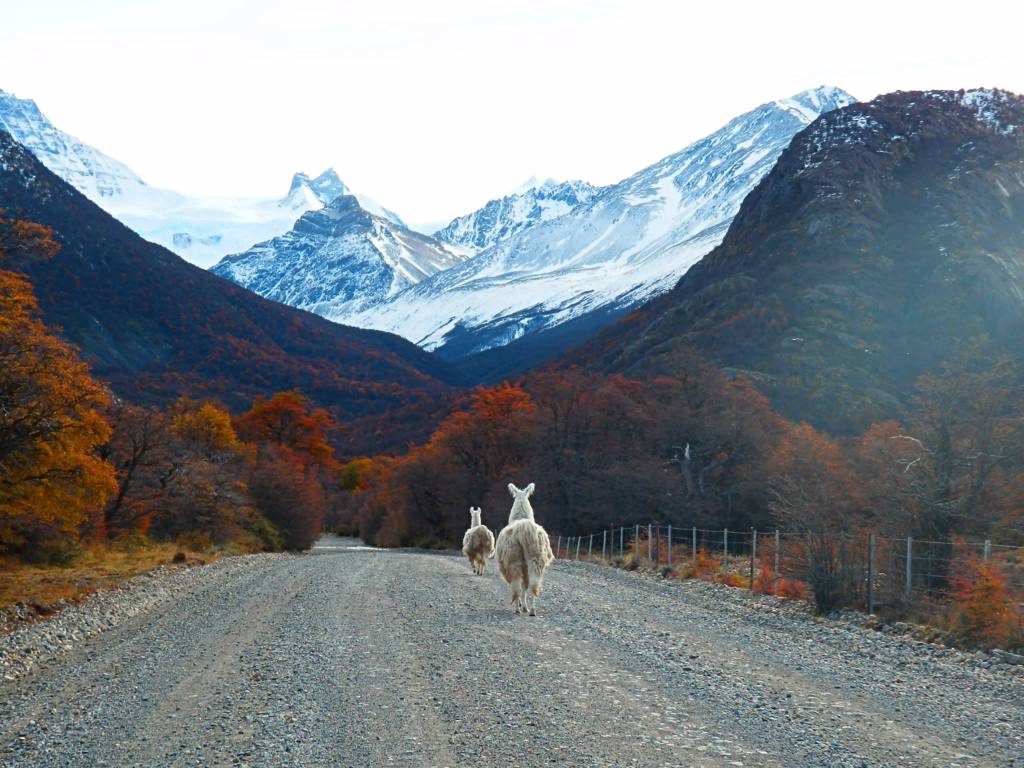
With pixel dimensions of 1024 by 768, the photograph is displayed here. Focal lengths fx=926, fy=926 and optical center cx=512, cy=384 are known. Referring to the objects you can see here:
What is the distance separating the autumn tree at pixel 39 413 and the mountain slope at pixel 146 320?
104 meters

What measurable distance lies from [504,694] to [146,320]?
16675 centimetres

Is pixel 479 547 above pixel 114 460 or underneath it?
underneath

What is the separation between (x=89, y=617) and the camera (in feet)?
55.1

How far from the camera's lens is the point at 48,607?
58.6ft

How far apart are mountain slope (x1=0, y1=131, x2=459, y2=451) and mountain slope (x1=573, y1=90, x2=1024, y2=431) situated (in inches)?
2226

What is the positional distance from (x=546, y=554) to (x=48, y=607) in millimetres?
9832

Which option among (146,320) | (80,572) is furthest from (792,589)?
(146,320)

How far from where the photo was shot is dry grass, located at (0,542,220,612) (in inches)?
774

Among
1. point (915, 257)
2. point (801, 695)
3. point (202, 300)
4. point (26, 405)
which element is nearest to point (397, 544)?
point (26, 405)

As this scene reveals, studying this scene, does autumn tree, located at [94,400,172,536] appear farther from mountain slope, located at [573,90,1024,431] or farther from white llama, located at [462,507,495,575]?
mountain slope, located at [573,90,1024,431]

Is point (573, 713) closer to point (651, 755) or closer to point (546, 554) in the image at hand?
point (651, 755)

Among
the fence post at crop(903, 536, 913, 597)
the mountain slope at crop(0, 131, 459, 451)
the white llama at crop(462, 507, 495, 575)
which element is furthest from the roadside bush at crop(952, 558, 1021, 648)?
the mountain slope at crop(0, 131, 459, 451)

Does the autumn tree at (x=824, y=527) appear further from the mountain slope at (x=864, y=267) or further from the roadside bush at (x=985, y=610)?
the mountain slope at (x=864, y=267)

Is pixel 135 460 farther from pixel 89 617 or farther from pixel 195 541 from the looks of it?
pixel 89 617
